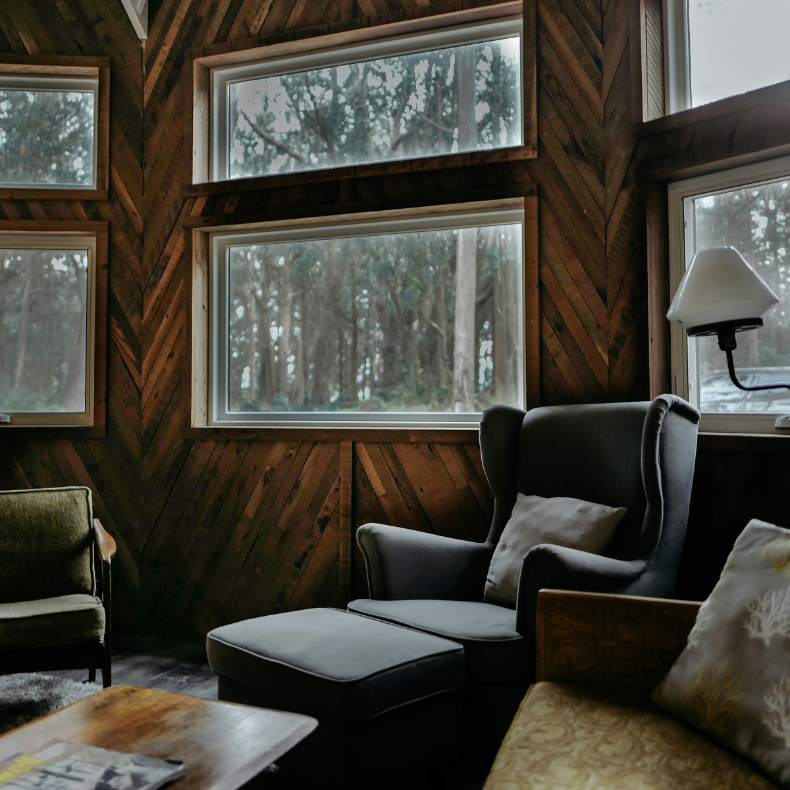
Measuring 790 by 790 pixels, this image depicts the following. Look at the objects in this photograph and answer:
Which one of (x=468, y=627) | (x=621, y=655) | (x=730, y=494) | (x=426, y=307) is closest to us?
(x=621, y=655)

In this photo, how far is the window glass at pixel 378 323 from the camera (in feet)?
10.3

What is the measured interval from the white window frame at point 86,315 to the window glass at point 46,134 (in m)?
0.28

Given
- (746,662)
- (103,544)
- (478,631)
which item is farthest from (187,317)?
(746,662)

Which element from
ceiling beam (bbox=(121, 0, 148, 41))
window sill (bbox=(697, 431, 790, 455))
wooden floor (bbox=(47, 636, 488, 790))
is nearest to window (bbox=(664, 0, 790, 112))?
window sill (bbox=(697, 431, 790, 455))

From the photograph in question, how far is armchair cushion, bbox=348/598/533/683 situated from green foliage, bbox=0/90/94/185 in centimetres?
271

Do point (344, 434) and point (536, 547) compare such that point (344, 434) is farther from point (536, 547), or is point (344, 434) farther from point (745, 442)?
point (745, 442)

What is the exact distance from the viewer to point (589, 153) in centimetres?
289

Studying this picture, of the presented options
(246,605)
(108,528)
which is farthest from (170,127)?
(246,605)

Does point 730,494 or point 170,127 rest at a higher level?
point 170,127

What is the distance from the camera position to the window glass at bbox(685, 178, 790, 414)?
8.29ft

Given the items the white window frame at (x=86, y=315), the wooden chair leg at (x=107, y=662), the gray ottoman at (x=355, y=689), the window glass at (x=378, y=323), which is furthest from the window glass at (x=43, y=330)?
the gray ottoman at (x=355, y=689)

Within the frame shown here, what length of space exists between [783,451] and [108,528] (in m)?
2.94

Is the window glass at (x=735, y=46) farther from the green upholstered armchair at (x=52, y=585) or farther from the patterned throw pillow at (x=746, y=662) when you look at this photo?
the green upholstered armchair at (x=52, y=585)

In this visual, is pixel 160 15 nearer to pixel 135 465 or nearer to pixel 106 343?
pixel 106 343
